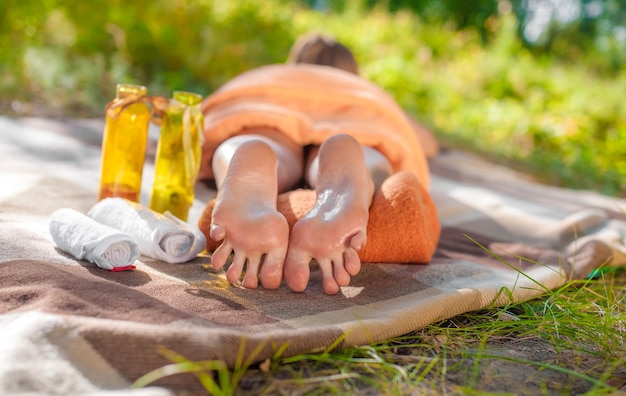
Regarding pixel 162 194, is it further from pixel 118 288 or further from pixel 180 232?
pixel 118 288

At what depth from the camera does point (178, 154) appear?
1.72 m

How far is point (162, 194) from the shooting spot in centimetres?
175

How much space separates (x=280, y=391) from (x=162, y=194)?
871 millimetres

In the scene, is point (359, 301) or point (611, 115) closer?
point (359, 301)

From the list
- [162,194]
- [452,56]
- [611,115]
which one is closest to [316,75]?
[162,194]

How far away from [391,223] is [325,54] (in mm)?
1387

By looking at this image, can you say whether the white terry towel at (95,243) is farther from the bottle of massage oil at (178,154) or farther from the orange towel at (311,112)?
the orange towel at (311,112)

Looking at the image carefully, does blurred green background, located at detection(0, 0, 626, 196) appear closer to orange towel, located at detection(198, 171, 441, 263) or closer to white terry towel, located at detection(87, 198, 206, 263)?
white terry towel, located at detection(87, 198, 206, 263)

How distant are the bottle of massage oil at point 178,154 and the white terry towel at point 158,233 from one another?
200 millimetres

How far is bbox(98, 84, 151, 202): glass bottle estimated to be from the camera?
5.48ft

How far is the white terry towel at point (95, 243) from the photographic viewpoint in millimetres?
1343

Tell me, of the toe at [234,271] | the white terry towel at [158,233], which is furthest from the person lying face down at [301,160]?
the white terry towel at [158,233]

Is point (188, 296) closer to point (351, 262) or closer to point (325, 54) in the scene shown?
point (351, 262)

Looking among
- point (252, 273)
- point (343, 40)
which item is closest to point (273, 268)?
point (252, 273)
